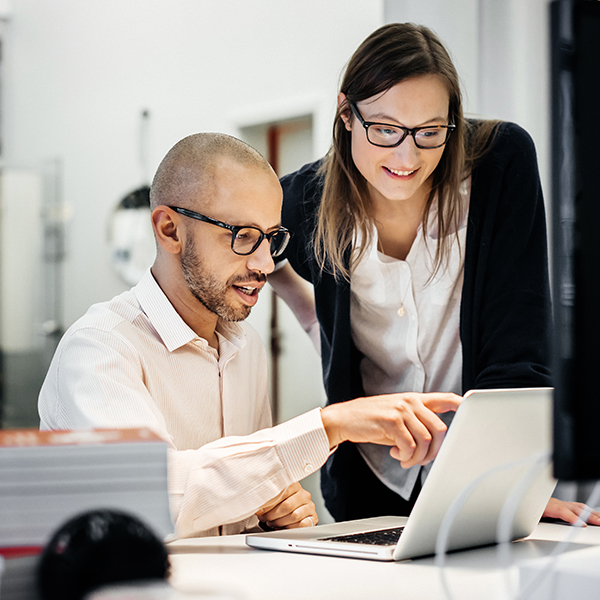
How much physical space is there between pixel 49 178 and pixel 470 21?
1992 mm

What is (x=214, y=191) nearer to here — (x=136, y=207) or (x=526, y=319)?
(x=526, y=319)

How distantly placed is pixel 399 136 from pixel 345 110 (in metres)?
0.15

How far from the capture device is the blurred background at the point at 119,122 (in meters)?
2.83

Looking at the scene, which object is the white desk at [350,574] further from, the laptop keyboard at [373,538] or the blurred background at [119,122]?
the blurred background at [119,122]

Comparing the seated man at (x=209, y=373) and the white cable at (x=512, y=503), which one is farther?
the seated man at (x=209, y=373)

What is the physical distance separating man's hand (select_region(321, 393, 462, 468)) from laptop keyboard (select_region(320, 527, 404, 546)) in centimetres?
9

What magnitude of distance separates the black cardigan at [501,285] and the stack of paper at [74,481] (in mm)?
878

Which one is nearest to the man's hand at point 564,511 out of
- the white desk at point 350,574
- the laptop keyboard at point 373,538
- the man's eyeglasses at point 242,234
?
the white desk at point 350,574

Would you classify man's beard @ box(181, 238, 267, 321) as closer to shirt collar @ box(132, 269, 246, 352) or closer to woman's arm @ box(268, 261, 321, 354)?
shirt collar @ box(132, 269, 246, 352)

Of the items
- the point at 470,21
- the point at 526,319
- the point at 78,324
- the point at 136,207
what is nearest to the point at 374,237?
the point at 526,319

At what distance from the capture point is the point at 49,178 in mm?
3262

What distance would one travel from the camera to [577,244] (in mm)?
493

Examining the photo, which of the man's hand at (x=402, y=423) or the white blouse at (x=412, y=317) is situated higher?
the white blouse at (x=412, y=317)

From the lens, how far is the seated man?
3.07ft
